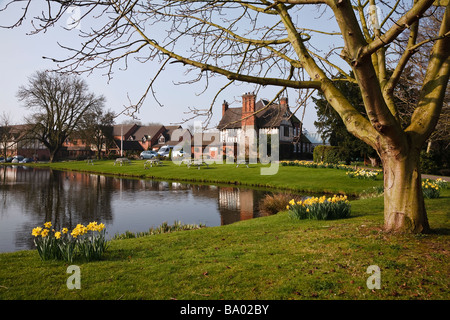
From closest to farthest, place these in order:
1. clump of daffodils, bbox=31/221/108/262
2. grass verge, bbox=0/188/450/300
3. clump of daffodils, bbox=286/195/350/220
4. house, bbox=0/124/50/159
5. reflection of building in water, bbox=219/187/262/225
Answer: grass verge, bbox=0/188/450/300
clump of daffodils, bbox=31/221/108/262
clump of daffodils, bbox=286/195/350/220
reflection of building in water, bbox=219/187/262/225
house, bbox=0/124/50/159

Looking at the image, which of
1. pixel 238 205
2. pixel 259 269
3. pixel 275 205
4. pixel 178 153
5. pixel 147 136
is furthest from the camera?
pixel 147 136

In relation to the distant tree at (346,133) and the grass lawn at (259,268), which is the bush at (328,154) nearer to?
the distant tree at (346,133)

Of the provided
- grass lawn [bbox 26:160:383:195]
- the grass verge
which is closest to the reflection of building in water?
grass lawn [bbox 26:160:383:195]

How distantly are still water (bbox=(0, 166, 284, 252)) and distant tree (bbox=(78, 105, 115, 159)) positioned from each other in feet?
118

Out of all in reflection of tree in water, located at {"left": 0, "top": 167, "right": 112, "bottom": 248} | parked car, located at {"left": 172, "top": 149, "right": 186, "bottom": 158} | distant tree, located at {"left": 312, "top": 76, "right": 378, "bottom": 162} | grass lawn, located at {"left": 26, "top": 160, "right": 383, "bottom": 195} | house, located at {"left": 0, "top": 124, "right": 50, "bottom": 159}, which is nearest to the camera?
reflection of tree in water, located at {"left": 0, "top": 167, "right": 112, "bottom": 248}

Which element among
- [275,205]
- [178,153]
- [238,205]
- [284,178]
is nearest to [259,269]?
[275,205]

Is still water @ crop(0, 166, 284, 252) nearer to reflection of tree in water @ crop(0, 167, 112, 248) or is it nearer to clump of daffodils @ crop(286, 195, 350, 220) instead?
reflection of tree in water @ crop(0, 167, 112, 248)

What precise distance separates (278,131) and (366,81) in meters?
40.4

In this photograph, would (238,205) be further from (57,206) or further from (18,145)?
(18,145)

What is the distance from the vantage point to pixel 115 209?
1554cm

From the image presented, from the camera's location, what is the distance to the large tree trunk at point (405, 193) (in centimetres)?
594

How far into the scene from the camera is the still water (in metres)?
Result: 11.9

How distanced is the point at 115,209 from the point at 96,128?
5335 centimetres

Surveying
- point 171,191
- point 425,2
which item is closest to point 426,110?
point 425,2
